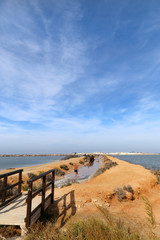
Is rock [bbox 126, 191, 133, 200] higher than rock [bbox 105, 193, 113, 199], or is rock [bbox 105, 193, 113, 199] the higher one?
rock [bbox 105, 193, 113, 199]

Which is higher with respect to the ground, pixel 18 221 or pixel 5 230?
pixel 18 221

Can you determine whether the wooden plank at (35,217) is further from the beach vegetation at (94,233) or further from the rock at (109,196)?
the rock at (109,196)

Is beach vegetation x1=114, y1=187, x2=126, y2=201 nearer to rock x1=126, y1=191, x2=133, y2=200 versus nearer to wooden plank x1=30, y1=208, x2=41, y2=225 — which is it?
rock x1=126, y1=191, x2=133, y2=200

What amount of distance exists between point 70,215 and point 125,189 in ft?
18.1

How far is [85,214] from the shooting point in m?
7.19

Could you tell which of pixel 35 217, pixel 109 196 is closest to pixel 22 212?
pixel 35 217

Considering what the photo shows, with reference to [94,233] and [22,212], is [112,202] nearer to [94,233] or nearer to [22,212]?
[22,212]

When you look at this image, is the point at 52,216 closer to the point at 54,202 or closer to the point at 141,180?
the point at 54,202

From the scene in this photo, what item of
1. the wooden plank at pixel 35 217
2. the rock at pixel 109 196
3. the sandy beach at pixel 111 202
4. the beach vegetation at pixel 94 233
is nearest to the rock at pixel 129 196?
the sandy beach at pixel 111 202

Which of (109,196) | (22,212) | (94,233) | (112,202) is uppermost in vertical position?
(94,233)

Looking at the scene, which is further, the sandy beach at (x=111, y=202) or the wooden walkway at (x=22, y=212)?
the sandy beach at (x=111, y=202)

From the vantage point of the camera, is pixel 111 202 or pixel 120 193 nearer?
pixel 111 202

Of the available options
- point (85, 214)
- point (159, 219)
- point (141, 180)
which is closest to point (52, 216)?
point (85, 214)

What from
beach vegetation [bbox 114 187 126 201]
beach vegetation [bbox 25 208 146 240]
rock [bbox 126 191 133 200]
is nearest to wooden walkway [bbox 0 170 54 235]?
beach vegetation [bbox 25 208 146 240]
